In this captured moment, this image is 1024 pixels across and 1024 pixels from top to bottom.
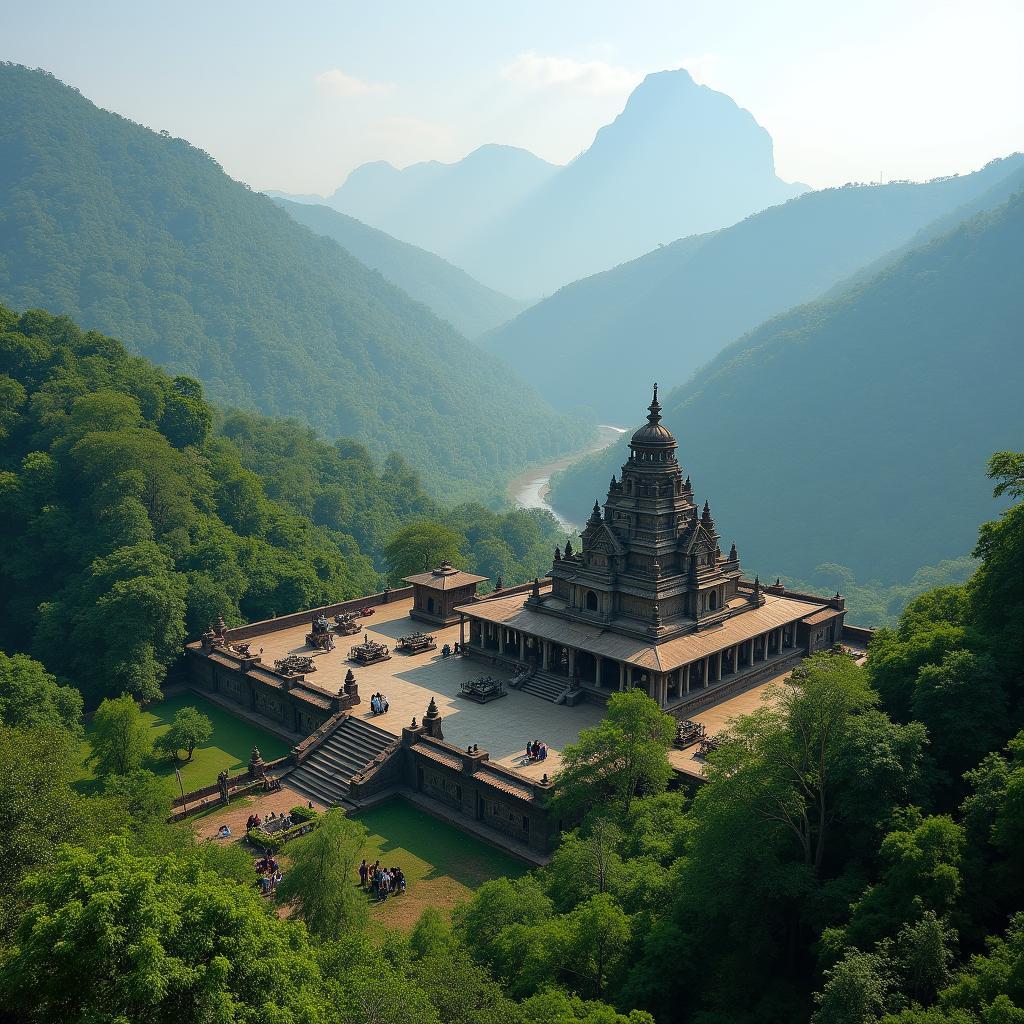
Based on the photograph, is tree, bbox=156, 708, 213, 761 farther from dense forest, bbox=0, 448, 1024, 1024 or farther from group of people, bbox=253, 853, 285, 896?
dense forest, bbox=0, 448, 1024, 1024

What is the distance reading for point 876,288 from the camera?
124 meters

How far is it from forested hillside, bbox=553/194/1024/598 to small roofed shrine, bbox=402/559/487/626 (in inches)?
2285

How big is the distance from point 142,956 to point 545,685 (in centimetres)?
2632

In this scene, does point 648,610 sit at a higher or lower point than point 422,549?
lower

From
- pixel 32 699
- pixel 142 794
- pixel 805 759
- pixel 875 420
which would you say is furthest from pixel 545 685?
pixel 875 420

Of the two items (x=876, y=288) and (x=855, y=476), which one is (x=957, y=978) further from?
(x=876, y=288)

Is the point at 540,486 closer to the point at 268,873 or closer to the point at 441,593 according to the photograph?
the point at 441,593

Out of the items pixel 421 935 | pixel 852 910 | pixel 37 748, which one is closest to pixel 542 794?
pixel 421 935

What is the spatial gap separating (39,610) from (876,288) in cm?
11638

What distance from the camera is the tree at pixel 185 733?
3372 centimetres

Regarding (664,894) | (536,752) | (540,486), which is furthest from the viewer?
(540,486)

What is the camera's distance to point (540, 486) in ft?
478

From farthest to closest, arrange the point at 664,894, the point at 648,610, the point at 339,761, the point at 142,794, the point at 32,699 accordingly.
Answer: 1. the point at 648,610
2. the point at 339,761
3. the point at 32,699
4. the point at 142,794
5. the point at 664,894

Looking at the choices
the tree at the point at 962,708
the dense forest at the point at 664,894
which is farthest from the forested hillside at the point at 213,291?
the tree at the point at 962,708
